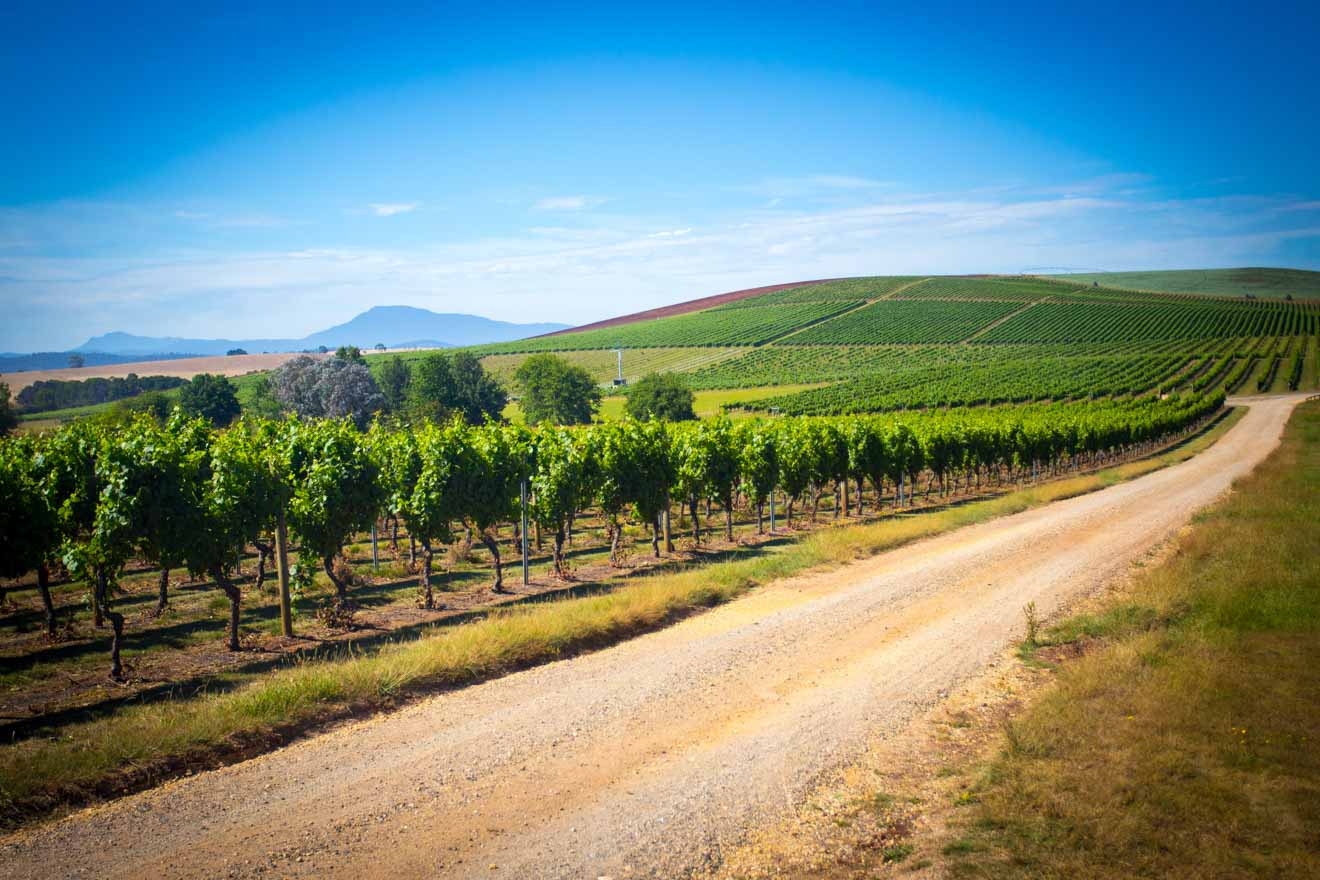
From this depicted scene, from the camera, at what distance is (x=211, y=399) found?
76625mm

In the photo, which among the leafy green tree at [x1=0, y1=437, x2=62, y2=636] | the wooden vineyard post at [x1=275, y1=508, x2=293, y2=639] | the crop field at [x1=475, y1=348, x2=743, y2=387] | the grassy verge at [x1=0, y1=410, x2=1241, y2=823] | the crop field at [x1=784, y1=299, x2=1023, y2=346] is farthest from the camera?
the crop field at [x1=784, y1=299, x2=1023, y2=346]

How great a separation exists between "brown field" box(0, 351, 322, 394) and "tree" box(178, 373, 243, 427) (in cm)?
2668

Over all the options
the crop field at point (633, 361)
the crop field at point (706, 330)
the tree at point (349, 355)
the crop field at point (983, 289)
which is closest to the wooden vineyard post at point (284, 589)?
the tree at point (349, 355)

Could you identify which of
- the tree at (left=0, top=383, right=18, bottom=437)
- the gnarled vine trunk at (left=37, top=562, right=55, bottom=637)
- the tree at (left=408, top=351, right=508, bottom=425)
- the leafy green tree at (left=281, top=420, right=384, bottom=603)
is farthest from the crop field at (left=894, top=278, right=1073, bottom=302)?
the gnarled vine trunk at (left=37, top=562, right=55, bottom=637)

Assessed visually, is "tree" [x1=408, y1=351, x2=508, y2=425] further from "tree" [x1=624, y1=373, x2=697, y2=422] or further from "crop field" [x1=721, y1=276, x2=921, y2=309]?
"crop field" [x1=721, y1=276, x2=921, y2=309]

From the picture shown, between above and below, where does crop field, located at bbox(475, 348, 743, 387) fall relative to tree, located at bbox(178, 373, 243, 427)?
above

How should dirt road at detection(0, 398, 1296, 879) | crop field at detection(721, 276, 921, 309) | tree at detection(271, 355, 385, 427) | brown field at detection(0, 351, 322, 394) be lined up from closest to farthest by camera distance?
1. dirt road at detection(0, 398, 1296, 879)
2. tree at detection(271, 355, 385, 427)
3. brown field at detection(0, 351, 322, 394)
4. crop field at detection(721, 276, 921, 309)

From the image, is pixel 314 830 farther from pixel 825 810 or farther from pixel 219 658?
pixel 219 658

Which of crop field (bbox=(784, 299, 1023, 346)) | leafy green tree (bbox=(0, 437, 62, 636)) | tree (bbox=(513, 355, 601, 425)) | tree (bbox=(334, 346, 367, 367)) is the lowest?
leafy green tree (bbox=(0, 437, 62, 636))

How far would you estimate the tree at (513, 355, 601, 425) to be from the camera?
81.2 m

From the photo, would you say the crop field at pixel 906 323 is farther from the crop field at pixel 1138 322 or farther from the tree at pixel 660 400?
the tree at pixel 660 400

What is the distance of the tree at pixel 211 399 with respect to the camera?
7600cm

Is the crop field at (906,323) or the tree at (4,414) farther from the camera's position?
the crop field at (906,323)

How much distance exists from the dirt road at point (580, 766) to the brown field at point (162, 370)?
108606 mm
